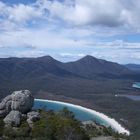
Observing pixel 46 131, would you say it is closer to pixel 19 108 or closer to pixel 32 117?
pixel 32 117

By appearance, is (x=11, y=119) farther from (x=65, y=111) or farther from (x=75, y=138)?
(x=65, y=111)

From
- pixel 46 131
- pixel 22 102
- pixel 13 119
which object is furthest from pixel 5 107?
pixel 46 131

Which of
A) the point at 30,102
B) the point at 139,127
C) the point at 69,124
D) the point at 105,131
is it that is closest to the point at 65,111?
the point at 105,131

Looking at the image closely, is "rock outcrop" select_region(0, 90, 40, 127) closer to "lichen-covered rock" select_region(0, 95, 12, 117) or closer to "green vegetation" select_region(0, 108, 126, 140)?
"lichen-covered rock" select_region(0, 95, 12, 117)

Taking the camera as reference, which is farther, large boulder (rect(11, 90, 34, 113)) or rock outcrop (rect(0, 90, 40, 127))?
large boulder (rect(11, 90, 34, 113))

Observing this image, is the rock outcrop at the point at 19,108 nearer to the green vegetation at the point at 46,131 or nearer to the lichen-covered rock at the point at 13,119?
the lichen-covered rock at the point at 13,119

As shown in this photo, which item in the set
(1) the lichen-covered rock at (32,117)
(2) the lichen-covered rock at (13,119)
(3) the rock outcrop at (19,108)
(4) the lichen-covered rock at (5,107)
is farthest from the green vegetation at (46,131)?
(4) the lichen-covered rock at (5,107)

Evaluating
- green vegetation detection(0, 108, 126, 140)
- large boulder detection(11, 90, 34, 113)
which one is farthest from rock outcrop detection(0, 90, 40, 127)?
green vegetation detection(0, 108, 126, 140)
